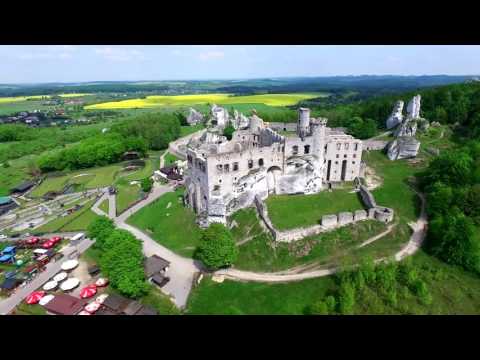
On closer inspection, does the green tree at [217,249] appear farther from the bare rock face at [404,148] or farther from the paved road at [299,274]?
the bare rock face at [404,148]

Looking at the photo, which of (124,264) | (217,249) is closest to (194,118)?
(217,249)

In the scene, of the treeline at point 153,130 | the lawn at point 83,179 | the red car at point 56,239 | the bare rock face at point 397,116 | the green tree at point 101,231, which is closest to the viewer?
the green tree at point 101,231

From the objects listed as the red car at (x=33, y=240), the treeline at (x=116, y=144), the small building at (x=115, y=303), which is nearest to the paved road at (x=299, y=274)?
the small building at (x=115, y=303)

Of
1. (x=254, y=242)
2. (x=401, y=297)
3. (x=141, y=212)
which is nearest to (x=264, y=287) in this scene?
(x=254, y=242)

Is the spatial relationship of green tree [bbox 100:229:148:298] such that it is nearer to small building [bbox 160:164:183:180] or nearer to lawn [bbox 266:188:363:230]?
lawn [bbox 266:188:363:230]

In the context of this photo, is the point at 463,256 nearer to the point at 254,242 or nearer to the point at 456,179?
the point at 456,179

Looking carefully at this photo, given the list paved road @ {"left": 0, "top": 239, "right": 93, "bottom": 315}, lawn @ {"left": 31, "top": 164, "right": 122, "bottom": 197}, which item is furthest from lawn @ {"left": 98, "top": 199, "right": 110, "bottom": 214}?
lawn @ {"left": 31, "top": 164, "right": 122, "bottom": 197}
